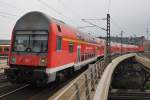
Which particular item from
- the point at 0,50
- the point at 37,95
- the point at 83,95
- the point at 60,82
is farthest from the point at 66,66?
the point at 0,50

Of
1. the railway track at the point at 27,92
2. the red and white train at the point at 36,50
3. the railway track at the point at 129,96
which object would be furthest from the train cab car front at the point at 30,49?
the railway track at the point at 129,96

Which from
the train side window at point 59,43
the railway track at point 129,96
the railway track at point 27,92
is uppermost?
the train side window at point 59,43

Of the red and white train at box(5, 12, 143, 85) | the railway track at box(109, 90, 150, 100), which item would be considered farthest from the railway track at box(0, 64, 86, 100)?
the railway track at box(109, 90, 150, 100)

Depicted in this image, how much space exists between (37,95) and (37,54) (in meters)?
2.05

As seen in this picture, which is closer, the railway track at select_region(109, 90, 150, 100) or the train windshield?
the train windshield

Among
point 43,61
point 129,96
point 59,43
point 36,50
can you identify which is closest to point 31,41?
point 36,50

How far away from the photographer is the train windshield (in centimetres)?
1404

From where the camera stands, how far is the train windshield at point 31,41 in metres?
14.0

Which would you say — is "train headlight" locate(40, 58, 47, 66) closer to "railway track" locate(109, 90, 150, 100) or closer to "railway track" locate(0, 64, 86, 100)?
"railway track" locate(0, 64, 86, 100)

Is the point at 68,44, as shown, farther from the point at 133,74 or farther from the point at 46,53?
the point at 133,74

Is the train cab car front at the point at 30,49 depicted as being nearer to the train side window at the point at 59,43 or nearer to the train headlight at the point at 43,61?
the train headlight at the point at 43,61

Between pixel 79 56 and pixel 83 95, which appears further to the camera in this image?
pixel 79 56

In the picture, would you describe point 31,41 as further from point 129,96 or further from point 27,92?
point 129,96

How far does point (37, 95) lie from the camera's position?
1291cm
